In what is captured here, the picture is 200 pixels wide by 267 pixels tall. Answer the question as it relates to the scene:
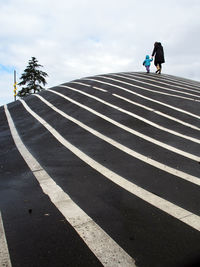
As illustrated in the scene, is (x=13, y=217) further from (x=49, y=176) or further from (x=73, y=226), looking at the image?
(x=49, y=176)

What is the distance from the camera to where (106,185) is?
418cm

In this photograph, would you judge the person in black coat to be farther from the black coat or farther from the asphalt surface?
the asphalt surface

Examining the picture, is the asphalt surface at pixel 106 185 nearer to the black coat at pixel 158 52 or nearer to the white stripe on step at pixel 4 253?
the white stripe on step at pixel 4 253

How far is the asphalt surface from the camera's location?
8.60 feet

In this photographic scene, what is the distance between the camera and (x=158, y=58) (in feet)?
53.5

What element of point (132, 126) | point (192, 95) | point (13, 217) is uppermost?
point (192, 95)

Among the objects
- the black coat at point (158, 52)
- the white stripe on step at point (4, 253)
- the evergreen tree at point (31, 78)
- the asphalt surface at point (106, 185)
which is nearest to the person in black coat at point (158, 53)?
the black coat at point (158, 52)

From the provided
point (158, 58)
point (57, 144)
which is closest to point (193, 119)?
point (57, 144)

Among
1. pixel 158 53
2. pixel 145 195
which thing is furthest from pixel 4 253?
pixel 158 53

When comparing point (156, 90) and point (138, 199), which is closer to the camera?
point (138, 199)

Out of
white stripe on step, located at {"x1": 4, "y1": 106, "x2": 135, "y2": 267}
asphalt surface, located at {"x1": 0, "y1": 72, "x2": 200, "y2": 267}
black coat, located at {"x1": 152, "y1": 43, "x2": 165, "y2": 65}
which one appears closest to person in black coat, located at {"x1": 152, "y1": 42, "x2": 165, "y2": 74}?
black coat, located at {"x1": 152, "y1": 43, "x2": 165, "y2": 65}

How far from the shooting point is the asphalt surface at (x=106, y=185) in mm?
2621

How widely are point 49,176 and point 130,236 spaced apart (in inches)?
89.5

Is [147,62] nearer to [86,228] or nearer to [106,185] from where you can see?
[106,185]
